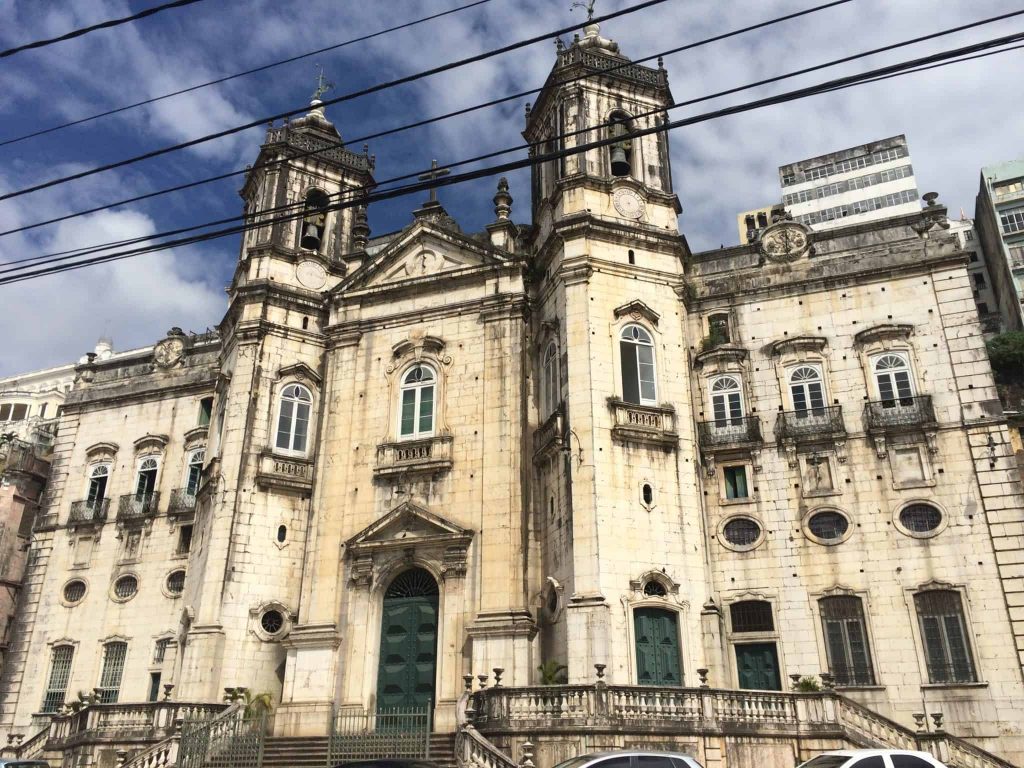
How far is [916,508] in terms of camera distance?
23.8 m

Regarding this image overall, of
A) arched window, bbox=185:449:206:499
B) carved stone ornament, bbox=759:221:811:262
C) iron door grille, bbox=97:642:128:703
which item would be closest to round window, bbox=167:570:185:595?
iron door grille, bbox=97:642:128:703

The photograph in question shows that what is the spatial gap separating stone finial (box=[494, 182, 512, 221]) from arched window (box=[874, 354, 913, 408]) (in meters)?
12.1

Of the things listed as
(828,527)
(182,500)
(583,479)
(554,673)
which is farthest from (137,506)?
(828,527)

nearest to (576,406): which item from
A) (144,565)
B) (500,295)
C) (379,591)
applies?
(500,295)

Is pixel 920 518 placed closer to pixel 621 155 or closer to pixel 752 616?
pixel 752 616

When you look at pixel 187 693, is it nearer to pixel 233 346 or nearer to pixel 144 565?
pixel 144 565

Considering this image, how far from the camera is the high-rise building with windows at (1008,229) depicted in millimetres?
49938

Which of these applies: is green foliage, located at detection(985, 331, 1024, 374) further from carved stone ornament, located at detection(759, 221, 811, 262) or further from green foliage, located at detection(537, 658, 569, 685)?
green foliage, located at detection(537, 658, 569, 685)

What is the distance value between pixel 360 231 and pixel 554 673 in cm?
1744

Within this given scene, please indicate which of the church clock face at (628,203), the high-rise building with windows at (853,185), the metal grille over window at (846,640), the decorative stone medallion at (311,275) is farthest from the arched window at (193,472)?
the high-rise building with windows at (853,185)

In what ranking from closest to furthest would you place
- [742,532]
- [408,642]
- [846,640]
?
[846,640]
[408,642]
[742,532]

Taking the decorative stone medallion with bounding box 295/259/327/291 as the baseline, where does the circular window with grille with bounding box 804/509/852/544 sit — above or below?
below

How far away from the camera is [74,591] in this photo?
104 ft

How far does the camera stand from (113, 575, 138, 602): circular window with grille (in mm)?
30875
